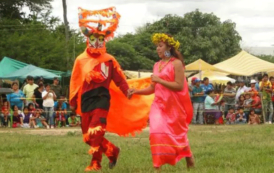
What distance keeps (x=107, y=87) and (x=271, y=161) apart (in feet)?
8.45

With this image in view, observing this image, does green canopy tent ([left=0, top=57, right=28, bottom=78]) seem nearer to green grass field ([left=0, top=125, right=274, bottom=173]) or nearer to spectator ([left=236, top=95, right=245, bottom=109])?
spectator ([left=236, top=95, right=245, bottom=109])

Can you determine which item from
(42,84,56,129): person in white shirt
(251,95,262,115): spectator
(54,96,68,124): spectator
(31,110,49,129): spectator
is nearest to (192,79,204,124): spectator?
(251,95,262,115): spectator

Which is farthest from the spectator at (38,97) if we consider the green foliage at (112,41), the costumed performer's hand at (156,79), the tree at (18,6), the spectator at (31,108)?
Result: the tree at (18,6)

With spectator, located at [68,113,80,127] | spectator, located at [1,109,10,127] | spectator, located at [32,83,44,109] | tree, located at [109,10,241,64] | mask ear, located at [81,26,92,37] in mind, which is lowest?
spectator, located at [68,113,80,127]

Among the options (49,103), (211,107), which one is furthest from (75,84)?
(211,107)

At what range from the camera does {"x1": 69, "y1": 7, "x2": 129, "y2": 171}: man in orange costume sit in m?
9.39

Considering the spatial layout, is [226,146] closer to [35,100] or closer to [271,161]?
[271,161]

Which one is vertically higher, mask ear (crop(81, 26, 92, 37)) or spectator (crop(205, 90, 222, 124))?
mask ear (crop(81, 26, 92, 37))

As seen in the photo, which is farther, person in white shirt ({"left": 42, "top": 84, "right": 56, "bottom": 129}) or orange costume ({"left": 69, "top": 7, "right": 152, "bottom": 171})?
person in white shirt ({"left": 42, "top": 84, "right": 56, "bottom": 129})

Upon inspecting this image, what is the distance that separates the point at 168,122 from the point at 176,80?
0.57 m

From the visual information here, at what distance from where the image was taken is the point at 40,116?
21.7m

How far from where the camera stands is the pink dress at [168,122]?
8.48 m

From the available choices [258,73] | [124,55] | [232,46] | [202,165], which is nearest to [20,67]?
[258,73]

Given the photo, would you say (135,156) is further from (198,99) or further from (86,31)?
(198,99)
